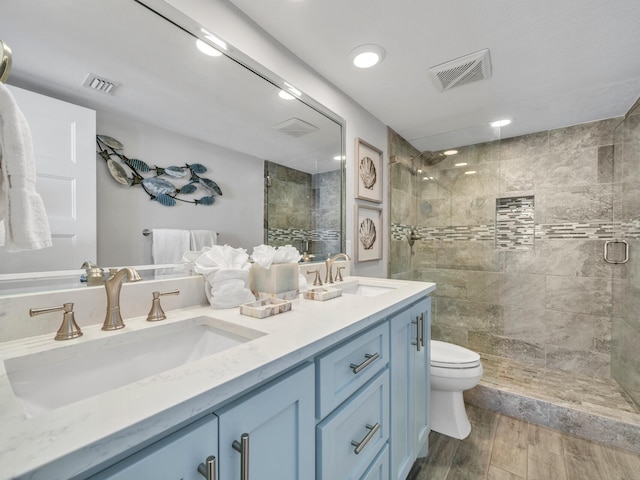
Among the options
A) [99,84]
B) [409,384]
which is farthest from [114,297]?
[409,384]

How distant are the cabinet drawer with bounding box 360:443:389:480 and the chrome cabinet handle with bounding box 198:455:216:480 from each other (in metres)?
0.70

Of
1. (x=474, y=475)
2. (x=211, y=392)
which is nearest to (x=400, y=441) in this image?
(x=474, y=475)

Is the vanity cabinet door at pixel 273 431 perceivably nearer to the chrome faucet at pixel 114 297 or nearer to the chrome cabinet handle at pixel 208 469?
the chrome cabinet handle at pixel 208 469

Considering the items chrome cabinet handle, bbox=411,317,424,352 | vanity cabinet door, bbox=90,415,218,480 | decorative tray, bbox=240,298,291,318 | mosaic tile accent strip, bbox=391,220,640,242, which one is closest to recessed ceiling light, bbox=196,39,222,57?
decorative tray, bbox=240,298,291,318

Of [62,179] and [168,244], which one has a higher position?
[62,179]

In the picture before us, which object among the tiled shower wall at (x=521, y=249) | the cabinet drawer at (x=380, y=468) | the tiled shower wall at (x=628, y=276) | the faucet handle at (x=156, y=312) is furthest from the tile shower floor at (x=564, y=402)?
the faucet handle at (x=156, y=312)

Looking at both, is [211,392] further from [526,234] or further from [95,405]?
[526,234]

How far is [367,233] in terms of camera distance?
2.19 m

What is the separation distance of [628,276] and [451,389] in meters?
1.60

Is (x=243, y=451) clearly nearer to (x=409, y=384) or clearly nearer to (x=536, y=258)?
(x=409, y=384)

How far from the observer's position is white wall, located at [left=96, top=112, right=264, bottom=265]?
906 millimetres

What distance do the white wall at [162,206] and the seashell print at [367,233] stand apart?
3.12 feet

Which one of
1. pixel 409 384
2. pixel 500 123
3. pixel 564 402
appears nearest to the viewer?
pixel 409 384

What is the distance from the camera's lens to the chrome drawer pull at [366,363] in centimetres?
88
